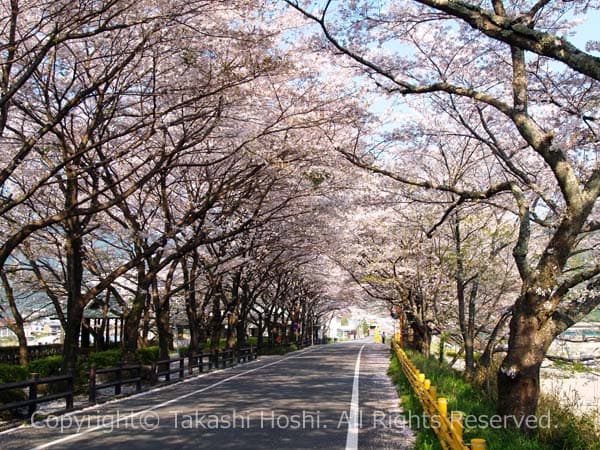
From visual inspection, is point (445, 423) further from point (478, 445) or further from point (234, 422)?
point (234, 422)

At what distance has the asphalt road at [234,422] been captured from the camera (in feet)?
30.4

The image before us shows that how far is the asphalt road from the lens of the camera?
9.27 m

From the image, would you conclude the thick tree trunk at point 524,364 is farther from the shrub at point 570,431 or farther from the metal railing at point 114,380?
the metal railing at point 114,380

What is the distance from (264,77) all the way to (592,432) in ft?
33.7

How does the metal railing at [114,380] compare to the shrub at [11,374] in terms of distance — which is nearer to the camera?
the shrub at [11,374]

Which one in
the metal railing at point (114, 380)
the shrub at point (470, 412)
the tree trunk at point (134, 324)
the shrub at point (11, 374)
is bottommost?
the shrub at point (470, 412)

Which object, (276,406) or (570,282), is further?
(276,406)

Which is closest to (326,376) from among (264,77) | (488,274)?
(488,274)

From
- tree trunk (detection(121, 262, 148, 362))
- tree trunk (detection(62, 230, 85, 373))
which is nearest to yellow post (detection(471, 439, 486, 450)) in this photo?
tree trunk (detection(62, 230, 85, 373))

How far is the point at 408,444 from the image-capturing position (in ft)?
30.3

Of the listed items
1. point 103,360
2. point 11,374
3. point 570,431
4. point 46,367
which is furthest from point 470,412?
point 103,360

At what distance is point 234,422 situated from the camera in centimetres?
1112

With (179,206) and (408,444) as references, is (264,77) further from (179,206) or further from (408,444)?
(179,206)

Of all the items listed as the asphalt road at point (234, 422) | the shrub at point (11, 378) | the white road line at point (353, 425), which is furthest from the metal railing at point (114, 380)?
the white road line at point (353, 425)
